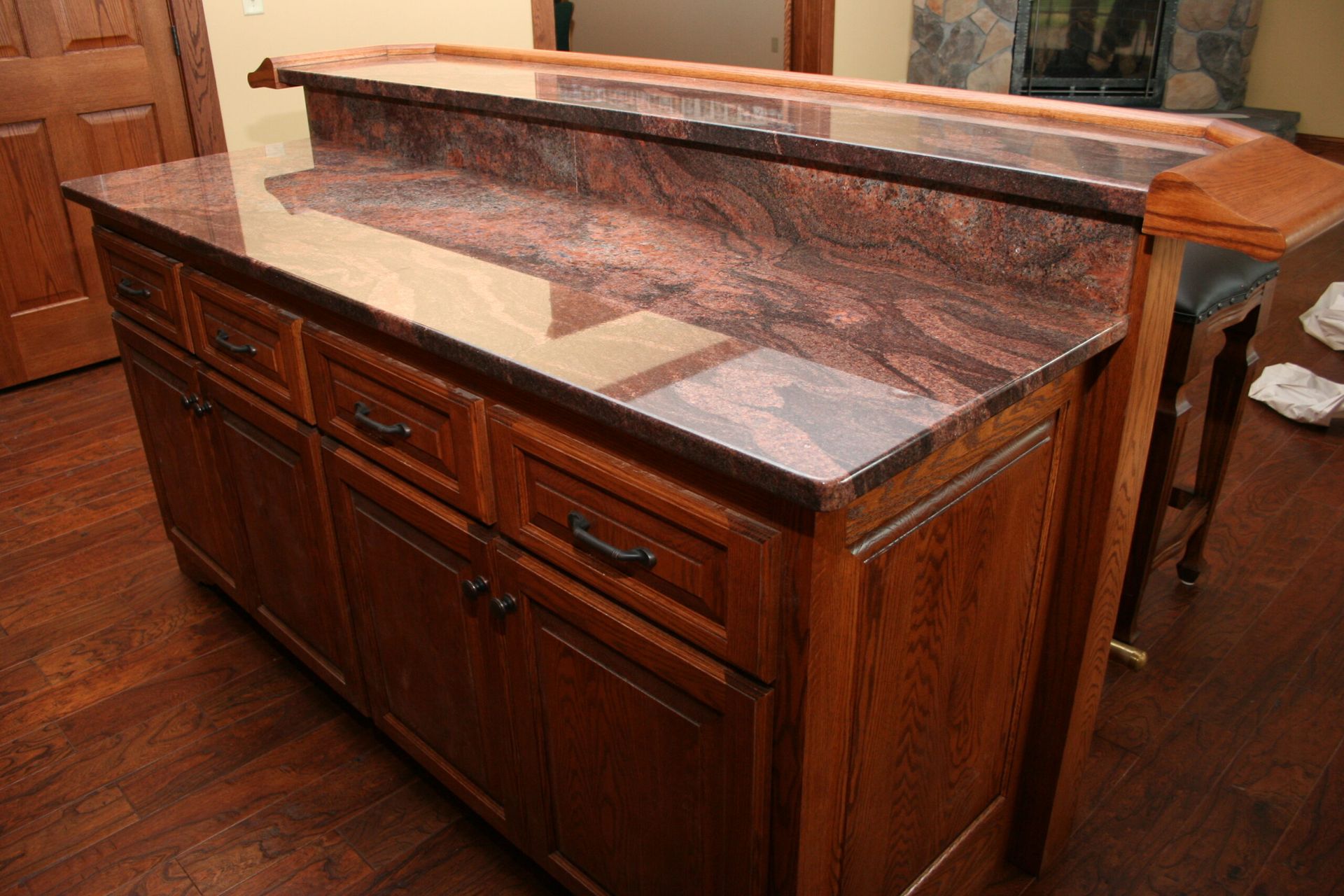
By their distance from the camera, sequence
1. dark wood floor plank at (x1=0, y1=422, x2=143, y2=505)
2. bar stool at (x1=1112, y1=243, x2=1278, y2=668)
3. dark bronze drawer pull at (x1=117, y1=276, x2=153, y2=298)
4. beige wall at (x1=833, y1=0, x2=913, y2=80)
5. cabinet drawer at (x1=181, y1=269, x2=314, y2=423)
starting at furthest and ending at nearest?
beige wall at (x1=833, y1=0, x2=913, y2=80) < dark wood floor plank at (x1=0, y1=422, x2=143, y2=505) < dark bronze drawer pull at (x1=117, y1=276, x2=153, y2=298) < bar stool at (x1=1112, y1=243, x2=1278, y2=668) < cabinet drawer at (x1=181, y1=269, x2=314, y2=423)

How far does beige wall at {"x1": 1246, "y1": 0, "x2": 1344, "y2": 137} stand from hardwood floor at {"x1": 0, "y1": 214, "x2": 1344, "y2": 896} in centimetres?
445

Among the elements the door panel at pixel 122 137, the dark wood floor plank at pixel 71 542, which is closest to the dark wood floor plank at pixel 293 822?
the dark wood floor plank at pixel 71 542

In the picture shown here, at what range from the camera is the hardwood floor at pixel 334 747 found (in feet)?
5.32

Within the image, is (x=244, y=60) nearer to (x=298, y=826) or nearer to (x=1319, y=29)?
(x=298, y=826)

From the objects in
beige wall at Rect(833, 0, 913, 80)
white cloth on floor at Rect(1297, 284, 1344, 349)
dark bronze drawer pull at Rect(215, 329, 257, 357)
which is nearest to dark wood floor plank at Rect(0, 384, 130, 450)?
dark bronze drawer pull at Rect(215, 329, 257, 357)

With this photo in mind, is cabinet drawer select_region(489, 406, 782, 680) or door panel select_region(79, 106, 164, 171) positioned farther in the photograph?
door panel select_region(79, 106, 164, 171)

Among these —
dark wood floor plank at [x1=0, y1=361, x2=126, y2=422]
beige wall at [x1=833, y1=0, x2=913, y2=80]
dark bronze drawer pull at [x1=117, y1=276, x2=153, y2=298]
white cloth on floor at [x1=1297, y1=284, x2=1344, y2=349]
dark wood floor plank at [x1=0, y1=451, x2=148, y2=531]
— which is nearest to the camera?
dark bronze drawer pull at [x1=117, y1=276, x2=153, y2=298]

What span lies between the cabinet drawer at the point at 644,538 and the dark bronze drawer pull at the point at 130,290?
1039 mm

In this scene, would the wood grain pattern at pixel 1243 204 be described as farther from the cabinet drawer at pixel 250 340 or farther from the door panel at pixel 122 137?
the door panel at pixel 122 137

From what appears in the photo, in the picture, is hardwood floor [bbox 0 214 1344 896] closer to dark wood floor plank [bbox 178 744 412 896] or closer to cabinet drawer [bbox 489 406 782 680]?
dark wood floor plank [bbox 178 744 412 896]

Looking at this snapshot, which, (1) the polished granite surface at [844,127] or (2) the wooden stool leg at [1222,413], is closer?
(1) the polished granite surface at [844,127]

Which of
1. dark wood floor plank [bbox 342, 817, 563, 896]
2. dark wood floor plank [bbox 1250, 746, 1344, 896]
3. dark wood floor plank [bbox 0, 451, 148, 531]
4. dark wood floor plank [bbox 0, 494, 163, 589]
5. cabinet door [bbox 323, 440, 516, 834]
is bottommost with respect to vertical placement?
dark wood floor plank [bbox 342, 817, 563, 896]

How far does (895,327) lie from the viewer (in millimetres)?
1191

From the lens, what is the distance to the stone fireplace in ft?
19.5
